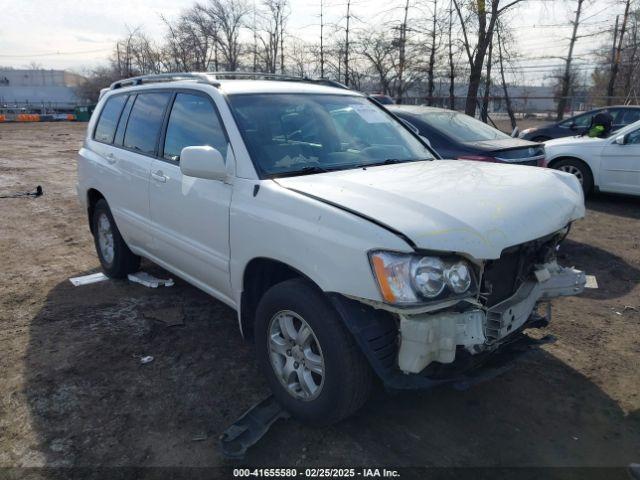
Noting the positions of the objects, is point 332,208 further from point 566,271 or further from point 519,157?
point 519,157

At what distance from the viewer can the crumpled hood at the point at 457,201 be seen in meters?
2.41

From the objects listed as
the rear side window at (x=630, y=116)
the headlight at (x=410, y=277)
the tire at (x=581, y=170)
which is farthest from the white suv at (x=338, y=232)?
the rear side window at (x=630, y=116)

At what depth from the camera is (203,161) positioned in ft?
10.1

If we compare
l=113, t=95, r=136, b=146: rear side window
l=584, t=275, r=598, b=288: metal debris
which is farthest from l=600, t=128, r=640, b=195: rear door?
l=113, t=95, r=136, b=146: rear side window

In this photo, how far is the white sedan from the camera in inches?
322

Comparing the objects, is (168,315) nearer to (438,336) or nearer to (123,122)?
(123,122)

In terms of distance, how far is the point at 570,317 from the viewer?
14.4 feet

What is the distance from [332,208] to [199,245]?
1.37 meters

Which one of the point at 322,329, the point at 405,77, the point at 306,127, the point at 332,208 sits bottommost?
the point at 322,329

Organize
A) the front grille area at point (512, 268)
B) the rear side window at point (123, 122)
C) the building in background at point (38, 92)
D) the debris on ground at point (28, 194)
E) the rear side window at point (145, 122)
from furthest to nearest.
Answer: the building in background at point (38, 92) < the debris on ground at point (28, 194) < the rear side window at point (123, 122) < the rear side window at point (145, 122) < the front grille area at point (512, 268)

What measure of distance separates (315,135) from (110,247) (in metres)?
2.85

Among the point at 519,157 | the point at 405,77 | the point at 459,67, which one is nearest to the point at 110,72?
the point at 405,77

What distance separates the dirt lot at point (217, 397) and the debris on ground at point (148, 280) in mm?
84

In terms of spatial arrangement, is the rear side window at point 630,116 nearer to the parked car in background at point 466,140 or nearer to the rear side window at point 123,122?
the parked car in background at point 466,140
